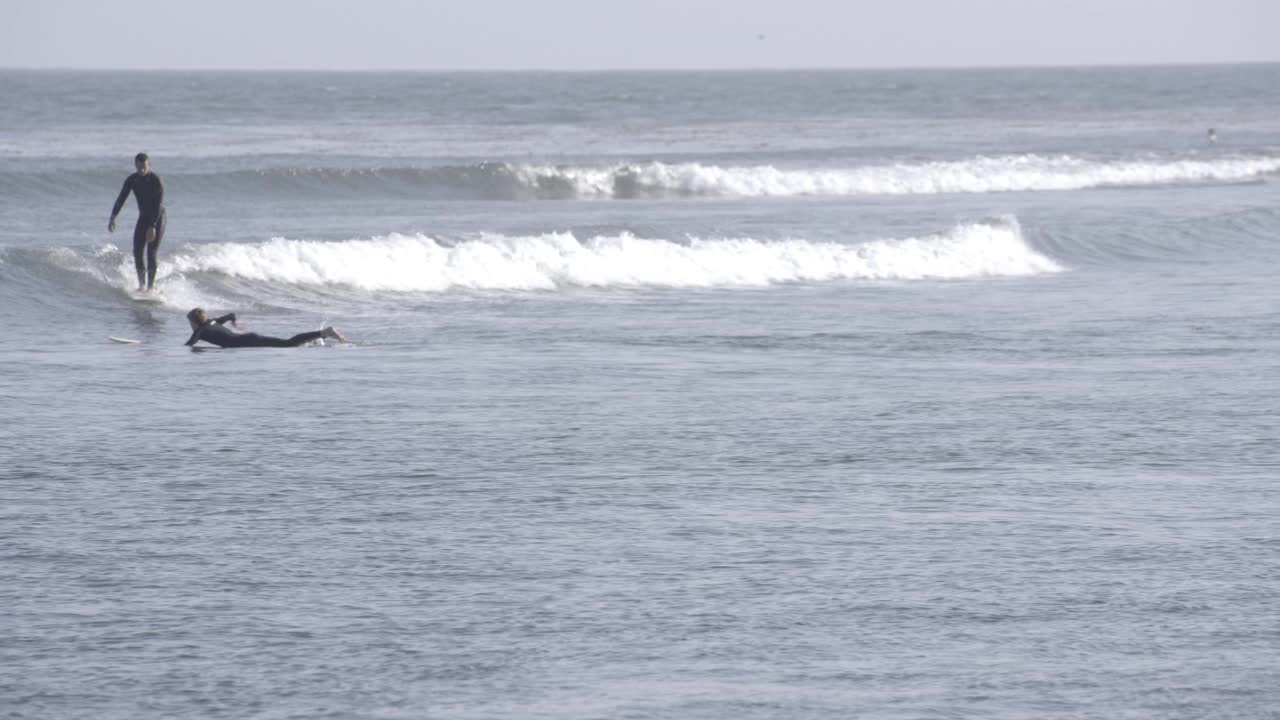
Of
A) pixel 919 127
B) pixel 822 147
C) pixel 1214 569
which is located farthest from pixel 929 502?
pixel 919 127

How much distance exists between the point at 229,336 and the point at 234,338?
0.05 metres

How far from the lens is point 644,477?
10609 millimetres

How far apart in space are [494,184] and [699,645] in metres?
34.0

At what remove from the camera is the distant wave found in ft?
122

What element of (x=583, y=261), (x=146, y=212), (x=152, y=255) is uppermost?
(x=146, y=212)

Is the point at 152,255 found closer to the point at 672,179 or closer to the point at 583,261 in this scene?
the point at 583,261

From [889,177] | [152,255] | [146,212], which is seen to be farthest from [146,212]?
[889,177]

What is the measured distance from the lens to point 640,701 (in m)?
6.83

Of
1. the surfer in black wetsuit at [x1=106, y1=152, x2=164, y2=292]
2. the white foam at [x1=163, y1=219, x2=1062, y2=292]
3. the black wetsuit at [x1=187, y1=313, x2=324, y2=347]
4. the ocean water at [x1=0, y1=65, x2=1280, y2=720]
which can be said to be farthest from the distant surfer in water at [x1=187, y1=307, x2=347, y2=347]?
the white foam at [x1=163, y1=219, x2=1062, y2=292]

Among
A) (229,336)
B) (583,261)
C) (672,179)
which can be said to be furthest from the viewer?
(672,179)

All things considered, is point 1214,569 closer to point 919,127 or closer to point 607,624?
point 607,624

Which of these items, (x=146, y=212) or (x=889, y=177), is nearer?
(x=146, y=212)

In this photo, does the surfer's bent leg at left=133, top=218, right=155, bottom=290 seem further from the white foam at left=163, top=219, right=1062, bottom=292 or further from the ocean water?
the white foam at left=163, top=219, right=1062, bottom=292

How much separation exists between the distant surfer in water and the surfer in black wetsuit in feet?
11.6
